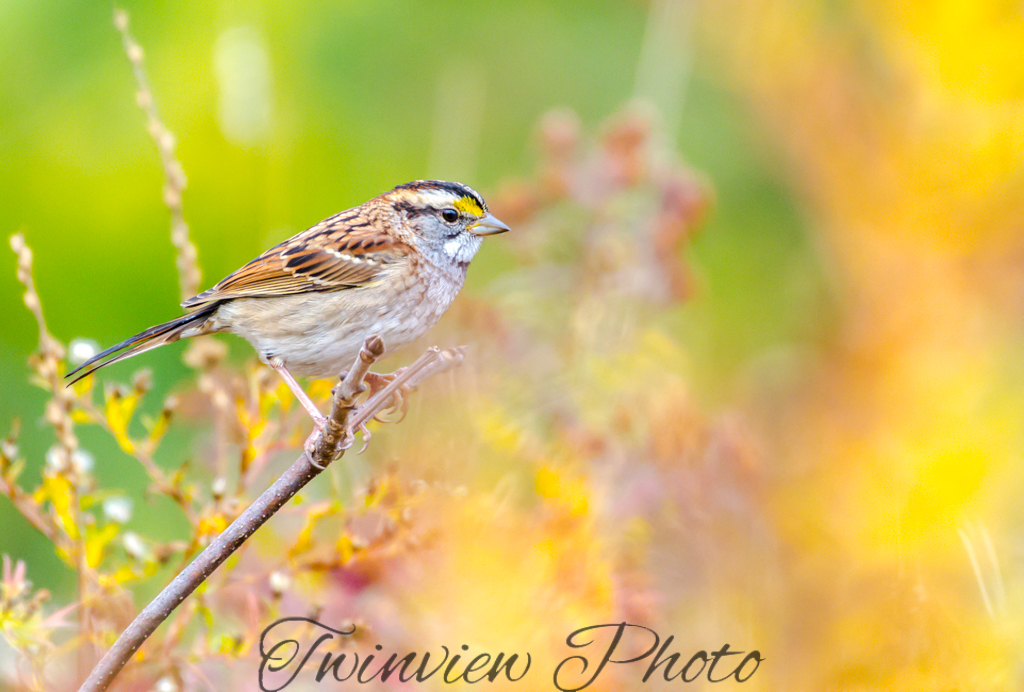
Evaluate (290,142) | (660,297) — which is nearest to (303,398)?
(660,297)

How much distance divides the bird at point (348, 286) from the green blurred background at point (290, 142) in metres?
0.16

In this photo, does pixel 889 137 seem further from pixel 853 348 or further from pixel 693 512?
pixel 693 512

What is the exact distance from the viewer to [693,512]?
2123 millimetres

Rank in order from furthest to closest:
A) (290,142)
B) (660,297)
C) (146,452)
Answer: (290,142) < (660,297) < (146,452)

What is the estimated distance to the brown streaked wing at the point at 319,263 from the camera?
5.87 feet

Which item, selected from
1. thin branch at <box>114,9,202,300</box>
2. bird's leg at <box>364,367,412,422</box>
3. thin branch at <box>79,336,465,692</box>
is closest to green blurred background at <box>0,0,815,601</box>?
thin branch at <box>114,9,202,300</box>

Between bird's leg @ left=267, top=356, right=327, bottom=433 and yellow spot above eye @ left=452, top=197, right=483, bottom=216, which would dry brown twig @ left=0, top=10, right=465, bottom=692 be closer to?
bird's leg @ left=267, top=356, right=327, bottom=433

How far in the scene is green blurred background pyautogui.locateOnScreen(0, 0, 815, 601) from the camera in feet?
8.64

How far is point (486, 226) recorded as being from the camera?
1842 millimetres

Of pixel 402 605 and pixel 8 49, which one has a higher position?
pixel 8 49

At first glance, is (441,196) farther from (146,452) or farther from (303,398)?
(146,452)

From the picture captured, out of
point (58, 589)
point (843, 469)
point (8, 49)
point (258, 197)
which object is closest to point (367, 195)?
point (258, 197)

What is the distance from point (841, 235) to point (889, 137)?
37 cm

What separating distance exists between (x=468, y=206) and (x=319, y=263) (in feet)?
1.04
